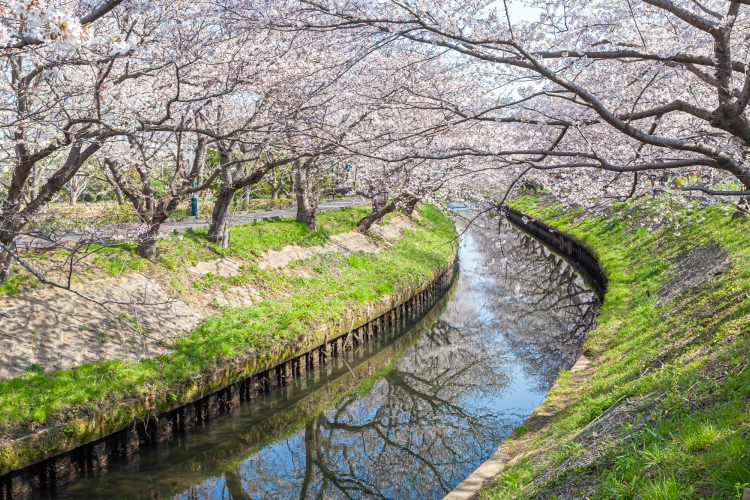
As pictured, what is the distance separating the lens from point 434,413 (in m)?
14.7

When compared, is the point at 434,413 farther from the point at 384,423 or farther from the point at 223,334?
the point at 223,334

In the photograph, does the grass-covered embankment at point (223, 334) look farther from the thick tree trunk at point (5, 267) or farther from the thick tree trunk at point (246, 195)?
the thick tree trunk at point (5, 267)

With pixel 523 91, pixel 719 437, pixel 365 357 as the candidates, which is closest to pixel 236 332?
pixel 365 357

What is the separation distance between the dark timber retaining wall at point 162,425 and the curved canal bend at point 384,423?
0.74 feet

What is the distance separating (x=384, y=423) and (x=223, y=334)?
459 cm

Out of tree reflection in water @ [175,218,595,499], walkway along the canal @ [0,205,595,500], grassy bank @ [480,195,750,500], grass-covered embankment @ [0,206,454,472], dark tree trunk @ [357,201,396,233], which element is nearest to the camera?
grassy bank @ [480,195,750,500]

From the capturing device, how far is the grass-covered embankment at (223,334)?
421 inches

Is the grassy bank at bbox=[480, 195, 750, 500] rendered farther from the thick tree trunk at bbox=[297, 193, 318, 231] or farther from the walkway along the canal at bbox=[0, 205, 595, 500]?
the thick tree trunk at bbox=[297, 193, 318, 231]

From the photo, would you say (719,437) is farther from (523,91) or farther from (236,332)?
(236,332)

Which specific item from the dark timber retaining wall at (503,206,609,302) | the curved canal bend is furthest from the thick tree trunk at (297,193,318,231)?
the dark timber retaining wall at (503,206,609,302)

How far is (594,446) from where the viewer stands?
7125mm

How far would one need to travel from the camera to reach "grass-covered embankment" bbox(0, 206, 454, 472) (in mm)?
10703

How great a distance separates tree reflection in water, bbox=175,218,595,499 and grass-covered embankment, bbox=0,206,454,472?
2.15 m

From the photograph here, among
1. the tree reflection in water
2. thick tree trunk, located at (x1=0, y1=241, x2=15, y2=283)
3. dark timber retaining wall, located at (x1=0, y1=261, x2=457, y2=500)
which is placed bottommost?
the tree reflection in water
